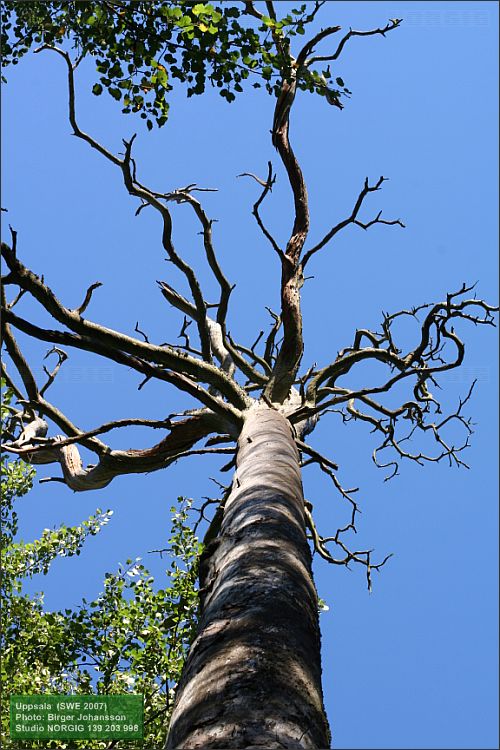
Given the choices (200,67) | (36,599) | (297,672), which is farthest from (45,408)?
(297,672)

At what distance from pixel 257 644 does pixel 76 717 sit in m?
4.86

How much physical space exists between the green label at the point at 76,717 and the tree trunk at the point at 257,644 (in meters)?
3.44

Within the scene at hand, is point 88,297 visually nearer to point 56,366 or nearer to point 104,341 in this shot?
point 104,341

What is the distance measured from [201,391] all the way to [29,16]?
3942 mm

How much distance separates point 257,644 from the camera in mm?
1831

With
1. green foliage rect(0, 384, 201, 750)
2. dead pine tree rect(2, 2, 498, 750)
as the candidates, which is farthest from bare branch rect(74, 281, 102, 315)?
green foliage rect(0, 384, 201, 750)

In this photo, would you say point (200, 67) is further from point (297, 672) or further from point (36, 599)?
point (36, 599)

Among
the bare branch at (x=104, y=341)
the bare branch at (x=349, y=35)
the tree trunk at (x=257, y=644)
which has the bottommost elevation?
the tree trunk at (x=257, y=644)

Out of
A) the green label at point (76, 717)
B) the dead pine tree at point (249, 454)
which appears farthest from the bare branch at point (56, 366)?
the green label at point (76, 717)

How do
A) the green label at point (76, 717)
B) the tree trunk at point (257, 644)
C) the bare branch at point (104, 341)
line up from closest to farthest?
the tree trunk at point (257, 644) → the bare branch at point (104, 341) → the green label at point (76, 717)

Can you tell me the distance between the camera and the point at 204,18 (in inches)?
181

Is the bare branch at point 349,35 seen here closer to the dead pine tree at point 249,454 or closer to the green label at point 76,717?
the dead pine tree at point 249,454

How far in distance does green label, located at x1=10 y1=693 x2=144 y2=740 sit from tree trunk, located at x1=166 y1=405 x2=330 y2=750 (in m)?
3.44

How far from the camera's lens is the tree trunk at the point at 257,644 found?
4.88 ft
